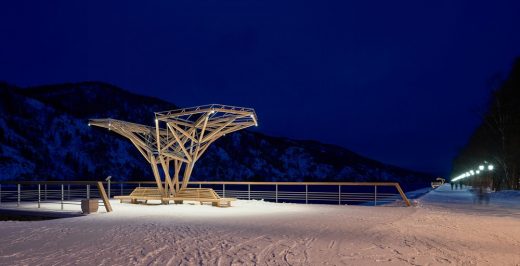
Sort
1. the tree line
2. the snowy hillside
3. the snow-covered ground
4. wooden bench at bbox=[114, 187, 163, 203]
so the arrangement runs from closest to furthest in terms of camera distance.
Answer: the snow-covered ground → wooden bench at bbox=[114, 187, 163, 203] → the tree line → the snowy hillside

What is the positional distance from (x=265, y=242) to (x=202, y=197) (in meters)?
9.93

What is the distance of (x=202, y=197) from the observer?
17109mm

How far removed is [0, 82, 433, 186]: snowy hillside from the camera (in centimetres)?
8169

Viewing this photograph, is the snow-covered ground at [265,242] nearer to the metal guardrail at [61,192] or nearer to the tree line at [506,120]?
the metal guardrail at [61,192]

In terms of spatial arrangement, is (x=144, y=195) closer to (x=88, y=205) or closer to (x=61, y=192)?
(x=61, y=192)

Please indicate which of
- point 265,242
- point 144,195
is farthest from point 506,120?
point 265,242

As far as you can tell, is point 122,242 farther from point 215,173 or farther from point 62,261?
point 215,173

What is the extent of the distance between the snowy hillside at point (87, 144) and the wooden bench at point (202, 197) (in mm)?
65875

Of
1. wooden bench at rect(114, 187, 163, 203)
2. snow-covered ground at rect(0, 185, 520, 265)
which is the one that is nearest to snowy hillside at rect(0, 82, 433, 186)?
wooden bench at rect(114, 187, 163, 203)

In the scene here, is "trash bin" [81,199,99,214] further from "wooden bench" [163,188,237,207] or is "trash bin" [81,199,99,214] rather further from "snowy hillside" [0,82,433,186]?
"snowy hillside" [0,82,433,186]

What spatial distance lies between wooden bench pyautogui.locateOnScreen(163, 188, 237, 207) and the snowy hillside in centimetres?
6588

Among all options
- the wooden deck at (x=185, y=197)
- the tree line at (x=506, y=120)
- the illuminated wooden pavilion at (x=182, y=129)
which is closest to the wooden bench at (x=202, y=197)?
the wooden deck at (x=185, y=197)

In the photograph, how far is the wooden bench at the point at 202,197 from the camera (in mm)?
16422

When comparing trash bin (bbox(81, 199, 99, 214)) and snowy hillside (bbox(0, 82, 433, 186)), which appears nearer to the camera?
trash bin (bbox(81, 199, 99, 214))
